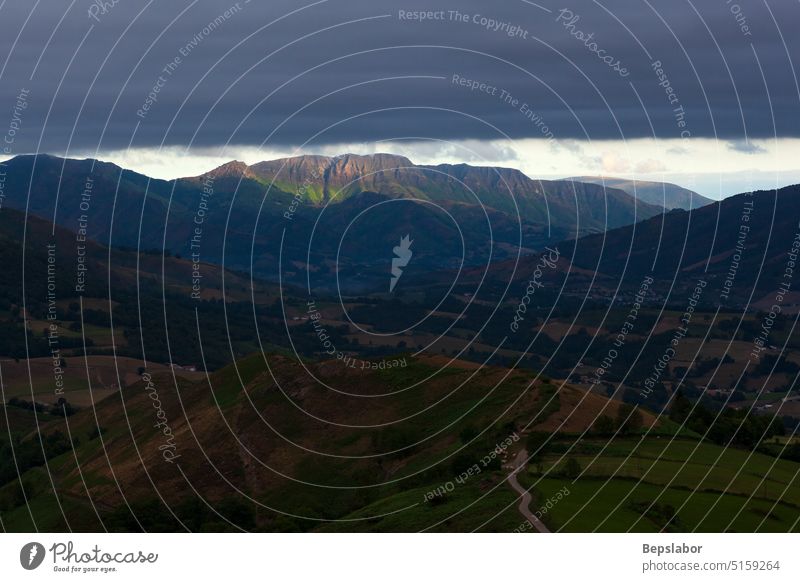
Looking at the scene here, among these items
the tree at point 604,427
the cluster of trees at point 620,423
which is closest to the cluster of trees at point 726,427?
the cluster of trees at point 620,423

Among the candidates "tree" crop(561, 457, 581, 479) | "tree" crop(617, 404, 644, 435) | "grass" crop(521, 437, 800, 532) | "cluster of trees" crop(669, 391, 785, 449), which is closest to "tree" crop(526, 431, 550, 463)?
"grass" crop(521, 437, 800, 532)

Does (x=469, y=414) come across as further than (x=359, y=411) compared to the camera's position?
No

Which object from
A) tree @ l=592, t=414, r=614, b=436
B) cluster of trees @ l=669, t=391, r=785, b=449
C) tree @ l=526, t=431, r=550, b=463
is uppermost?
tree @ l=592, t=414, r=614, b=436

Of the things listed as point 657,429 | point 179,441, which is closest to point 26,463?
point 179,441

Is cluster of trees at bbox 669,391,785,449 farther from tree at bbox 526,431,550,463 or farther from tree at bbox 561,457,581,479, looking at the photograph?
tree at bbox 561,457,581,479

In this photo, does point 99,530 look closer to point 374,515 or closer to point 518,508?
point 374,515

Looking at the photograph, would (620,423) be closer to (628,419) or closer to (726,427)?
(628,419)

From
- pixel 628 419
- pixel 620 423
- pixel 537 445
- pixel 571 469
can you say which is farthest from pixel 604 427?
pixel 571 469
